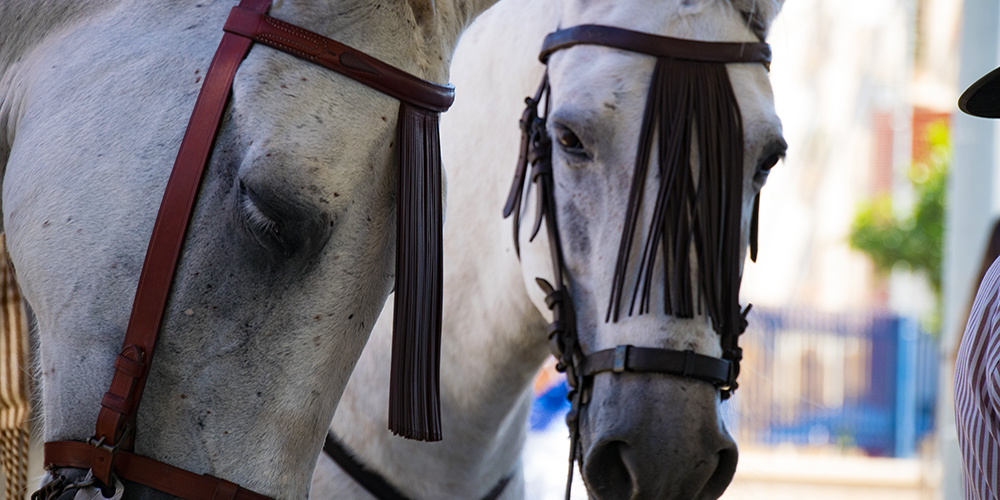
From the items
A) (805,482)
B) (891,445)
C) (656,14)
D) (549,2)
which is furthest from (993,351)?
(891,445)

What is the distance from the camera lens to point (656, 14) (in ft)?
5.81

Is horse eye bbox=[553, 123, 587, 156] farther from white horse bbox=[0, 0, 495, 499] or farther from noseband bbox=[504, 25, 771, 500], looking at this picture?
white horse bbox=[0, 0, 495, 499]

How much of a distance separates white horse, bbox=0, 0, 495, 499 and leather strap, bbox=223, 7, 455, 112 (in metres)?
0.02

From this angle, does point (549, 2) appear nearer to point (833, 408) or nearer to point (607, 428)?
point (607, 428)

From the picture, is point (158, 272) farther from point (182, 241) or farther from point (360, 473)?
point (360, 473)

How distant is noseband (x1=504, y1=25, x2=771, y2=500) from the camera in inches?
63.5

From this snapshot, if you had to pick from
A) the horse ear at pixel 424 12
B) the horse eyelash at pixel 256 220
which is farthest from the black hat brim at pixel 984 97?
the horse eyelash at pixel 256 220

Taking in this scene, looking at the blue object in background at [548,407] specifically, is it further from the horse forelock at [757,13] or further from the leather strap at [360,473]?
the horse forelock at [757,13]

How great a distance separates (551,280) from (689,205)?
318 millimetres

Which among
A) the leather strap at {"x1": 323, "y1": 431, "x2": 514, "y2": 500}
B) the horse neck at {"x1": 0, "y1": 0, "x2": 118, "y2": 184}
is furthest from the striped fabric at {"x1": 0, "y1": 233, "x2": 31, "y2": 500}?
the leather strap at {"x1": 323, "y1": 431, "x2": 514, "y2": 500}

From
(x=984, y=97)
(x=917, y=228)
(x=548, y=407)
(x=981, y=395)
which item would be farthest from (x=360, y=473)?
(x=917, y=228)

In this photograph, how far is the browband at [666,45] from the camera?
172 centimetres

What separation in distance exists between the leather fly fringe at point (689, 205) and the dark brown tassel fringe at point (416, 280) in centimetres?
56

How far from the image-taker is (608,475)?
165 centimetres
